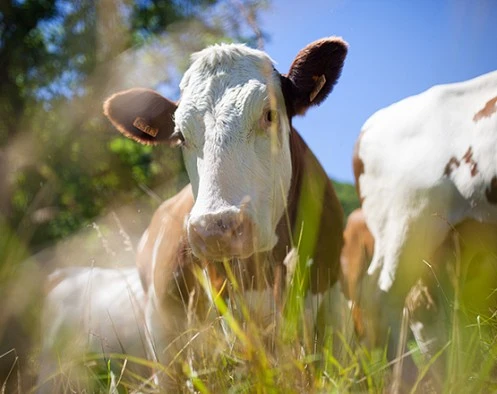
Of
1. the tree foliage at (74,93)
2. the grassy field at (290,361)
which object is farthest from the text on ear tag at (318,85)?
the tree foliage at (74,93)

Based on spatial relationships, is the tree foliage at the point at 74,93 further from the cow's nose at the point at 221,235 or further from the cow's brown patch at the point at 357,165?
the cow's nose at the point at 221,235

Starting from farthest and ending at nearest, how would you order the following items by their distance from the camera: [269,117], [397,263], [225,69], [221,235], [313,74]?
[397,263] < [313,74] < [225,69] < [269,117] < [221,235]

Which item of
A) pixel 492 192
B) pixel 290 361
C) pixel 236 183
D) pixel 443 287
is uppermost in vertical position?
pixel 236 183

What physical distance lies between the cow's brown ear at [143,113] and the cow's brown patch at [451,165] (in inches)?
62.9

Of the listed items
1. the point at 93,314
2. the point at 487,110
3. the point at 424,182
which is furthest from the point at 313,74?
the point at 93,314

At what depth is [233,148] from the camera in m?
3.28

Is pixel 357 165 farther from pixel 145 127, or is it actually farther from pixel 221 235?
pixel 221 235

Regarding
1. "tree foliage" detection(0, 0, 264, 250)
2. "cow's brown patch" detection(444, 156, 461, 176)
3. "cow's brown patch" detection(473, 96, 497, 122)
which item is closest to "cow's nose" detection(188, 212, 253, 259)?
"cow's brown patch" detection(444, 156, 461, 176)

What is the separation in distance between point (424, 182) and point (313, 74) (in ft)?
2.86

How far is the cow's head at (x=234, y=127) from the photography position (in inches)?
117

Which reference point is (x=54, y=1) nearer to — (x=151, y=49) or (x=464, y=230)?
(x=151, y=49)

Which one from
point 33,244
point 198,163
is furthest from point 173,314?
point 33,244

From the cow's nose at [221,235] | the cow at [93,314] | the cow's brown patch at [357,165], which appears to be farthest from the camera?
the cow at [93,314]

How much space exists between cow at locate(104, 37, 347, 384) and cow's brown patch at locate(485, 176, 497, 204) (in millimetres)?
919
